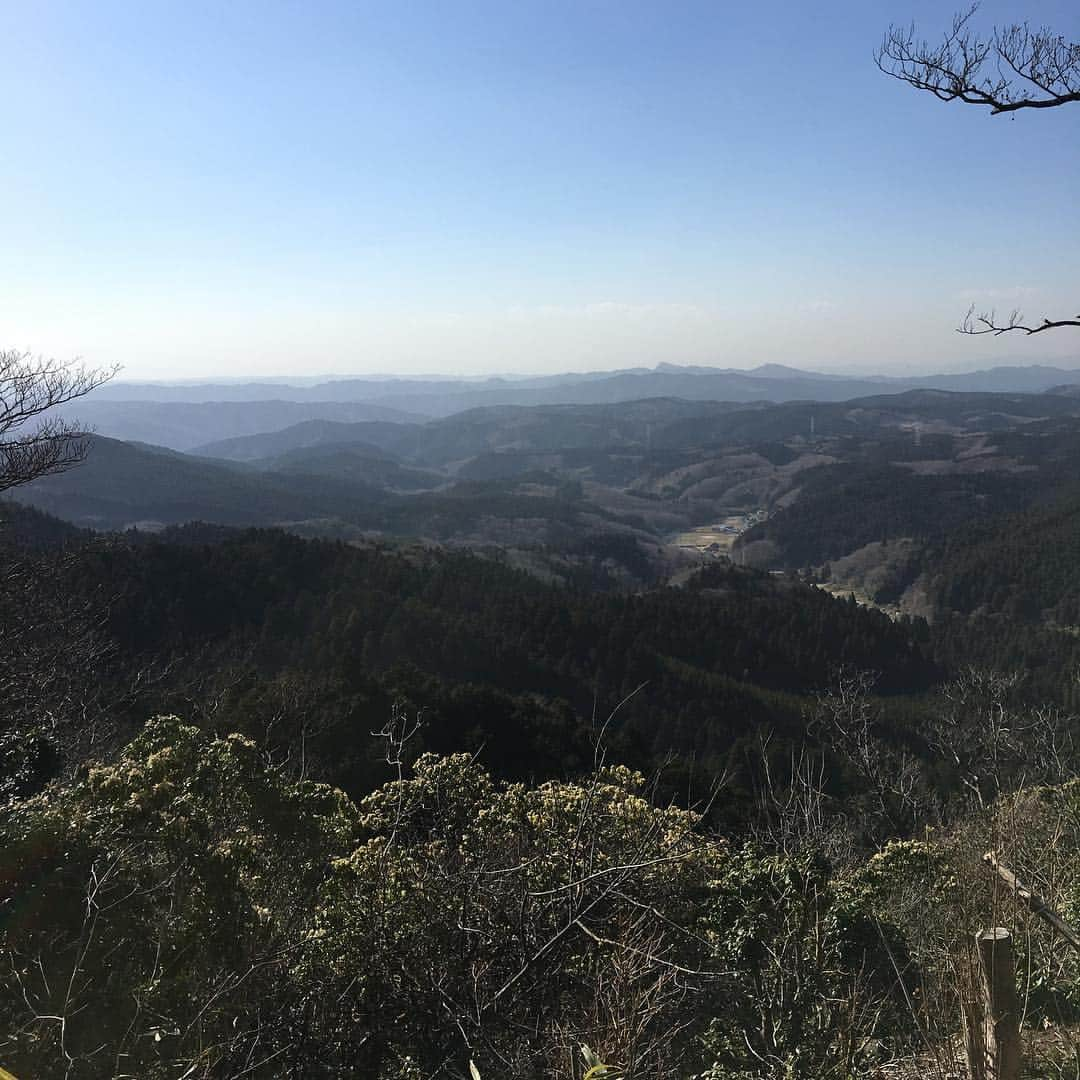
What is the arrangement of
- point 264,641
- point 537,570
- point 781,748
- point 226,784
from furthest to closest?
point 537,570 < point 264,641 < point 781,748 < point 226,784

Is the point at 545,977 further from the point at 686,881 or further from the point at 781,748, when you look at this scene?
the point at 781,748

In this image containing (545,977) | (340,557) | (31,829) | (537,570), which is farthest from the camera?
(537,570)

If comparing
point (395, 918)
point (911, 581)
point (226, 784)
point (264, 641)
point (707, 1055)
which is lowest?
point (911, 581)

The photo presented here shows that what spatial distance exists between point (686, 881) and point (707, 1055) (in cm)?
277

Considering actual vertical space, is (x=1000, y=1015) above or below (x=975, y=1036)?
above

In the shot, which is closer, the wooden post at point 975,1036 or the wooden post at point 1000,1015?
the wooden post at point 1000,1015

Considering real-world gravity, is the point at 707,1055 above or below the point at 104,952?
below

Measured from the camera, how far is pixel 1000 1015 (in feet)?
13.0

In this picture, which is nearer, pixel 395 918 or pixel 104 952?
pixel 104 952

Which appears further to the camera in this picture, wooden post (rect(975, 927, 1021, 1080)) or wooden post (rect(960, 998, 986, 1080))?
wooden post (rect(960, 998, 986, 1080))

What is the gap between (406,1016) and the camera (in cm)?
898

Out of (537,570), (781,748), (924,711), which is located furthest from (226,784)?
(537,570)

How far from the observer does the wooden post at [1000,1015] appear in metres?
3.89

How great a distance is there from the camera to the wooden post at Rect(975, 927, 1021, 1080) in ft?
12.8
